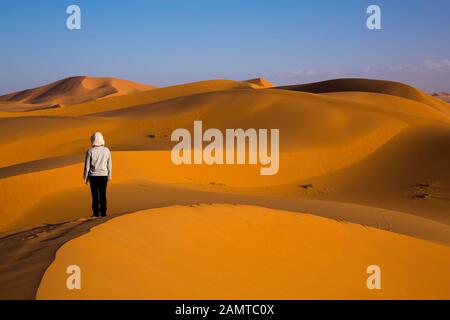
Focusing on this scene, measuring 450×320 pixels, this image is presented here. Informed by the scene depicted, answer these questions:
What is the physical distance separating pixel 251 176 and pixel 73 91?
82820 mm

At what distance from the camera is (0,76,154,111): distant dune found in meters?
87.6

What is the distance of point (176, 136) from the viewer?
22.2m

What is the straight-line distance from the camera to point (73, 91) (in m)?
92.6

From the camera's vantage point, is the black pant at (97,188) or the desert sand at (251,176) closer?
the desert sand at (251,176)

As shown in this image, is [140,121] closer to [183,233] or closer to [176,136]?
[176,136]

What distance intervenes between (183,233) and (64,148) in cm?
1570

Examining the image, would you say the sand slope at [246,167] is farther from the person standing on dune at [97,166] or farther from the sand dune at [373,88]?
the sand dune at [373,88]

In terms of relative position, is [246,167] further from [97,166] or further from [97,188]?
[97,166]

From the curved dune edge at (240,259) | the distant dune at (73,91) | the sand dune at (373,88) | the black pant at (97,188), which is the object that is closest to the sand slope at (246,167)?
the black pant at (97,188)

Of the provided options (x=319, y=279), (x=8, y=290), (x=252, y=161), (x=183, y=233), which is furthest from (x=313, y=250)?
(x=252, y=161)

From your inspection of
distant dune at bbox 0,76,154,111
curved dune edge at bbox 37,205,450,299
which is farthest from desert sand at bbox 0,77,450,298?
distant dune at bbox 0,76,154,111

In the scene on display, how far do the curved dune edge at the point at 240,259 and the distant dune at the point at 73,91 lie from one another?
8207 cm

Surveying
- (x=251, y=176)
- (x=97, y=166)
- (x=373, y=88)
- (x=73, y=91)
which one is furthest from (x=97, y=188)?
(x=73, y=91)

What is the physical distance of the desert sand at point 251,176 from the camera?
656 centimetres
